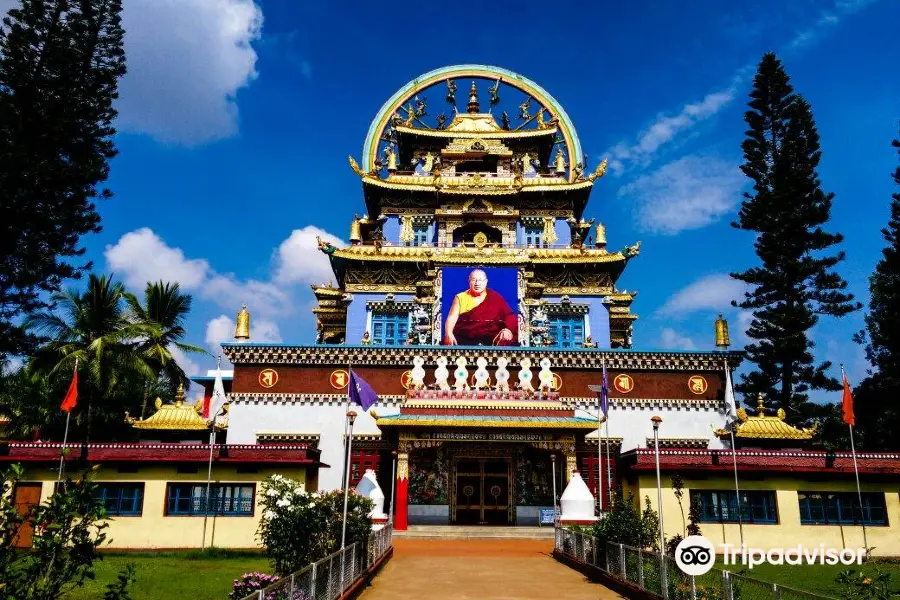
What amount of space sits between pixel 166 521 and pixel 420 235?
23052 mm

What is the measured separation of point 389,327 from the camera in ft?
116

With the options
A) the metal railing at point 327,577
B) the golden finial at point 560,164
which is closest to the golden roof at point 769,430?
the metal railing at point 327,577

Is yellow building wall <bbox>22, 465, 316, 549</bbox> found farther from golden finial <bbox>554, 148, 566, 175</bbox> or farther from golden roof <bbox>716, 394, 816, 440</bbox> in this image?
golden finial <bbox>554, 148, 566, 175</bbox>

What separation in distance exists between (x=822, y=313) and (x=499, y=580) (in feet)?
91.4

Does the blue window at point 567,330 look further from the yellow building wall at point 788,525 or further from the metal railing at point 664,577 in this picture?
the metal railing at point 664,577

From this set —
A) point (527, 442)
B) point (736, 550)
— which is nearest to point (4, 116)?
point (527, 442)

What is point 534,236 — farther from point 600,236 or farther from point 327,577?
point 327,577

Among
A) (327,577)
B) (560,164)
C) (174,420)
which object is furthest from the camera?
(560,164)

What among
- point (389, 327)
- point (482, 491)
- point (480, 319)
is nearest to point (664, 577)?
point (482, 491)

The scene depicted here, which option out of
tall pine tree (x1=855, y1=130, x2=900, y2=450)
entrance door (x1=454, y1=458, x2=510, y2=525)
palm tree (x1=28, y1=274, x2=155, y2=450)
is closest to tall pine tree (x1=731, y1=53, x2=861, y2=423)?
tall pine tree (x1=855, y1=130, x2=900, y2=450)

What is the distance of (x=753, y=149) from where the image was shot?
37562mm

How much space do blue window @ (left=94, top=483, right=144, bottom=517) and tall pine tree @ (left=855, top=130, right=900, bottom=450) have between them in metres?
29.4

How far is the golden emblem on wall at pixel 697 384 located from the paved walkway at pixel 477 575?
12.3 metres

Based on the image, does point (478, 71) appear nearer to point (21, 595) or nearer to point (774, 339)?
point (774, 339)
